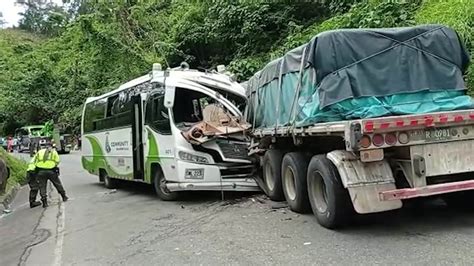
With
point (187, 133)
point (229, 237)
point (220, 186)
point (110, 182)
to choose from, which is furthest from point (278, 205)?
point (110, 182)

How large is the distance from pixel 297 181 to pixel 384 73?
2.12m

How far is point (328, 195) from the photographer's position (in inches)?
300

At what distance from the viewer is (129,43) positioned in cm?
2809

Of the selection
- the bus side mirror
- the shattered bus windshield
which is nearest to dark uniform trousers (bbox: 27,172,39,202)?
the shattered bus windshield

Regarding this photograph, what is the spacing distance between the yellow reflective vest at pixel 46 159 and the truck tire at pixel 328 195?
25.1 ft

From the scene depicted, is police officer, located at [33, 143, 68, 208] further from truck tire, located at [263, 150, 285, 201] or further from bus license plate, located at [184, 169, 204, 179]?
truck tire, located at [263, 150, 285, 201]

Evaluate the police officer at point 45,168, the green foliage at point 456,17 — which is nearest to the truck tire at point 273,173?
the green foliage at point 456,17

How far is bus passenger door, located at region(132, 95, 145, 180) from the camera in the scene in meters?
13.5

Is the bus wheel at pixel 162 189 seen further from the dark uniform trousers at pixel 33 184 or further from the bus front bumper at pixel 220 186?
the dark uniform trousers at pixel 33 184

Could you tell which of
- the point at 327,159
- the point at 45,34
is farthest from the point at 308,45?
the point at 45,34

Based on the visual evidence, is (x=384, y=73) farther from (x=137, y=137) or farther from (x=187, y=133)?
(x=137, y=137)

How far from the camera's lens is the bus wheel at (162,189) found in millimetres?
12477

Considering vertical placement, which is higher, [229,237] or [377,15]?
[377,15]

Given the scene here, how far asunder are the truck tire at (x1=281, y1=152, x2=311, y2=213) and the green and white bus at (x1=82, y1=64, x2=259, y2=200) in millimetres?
2174
